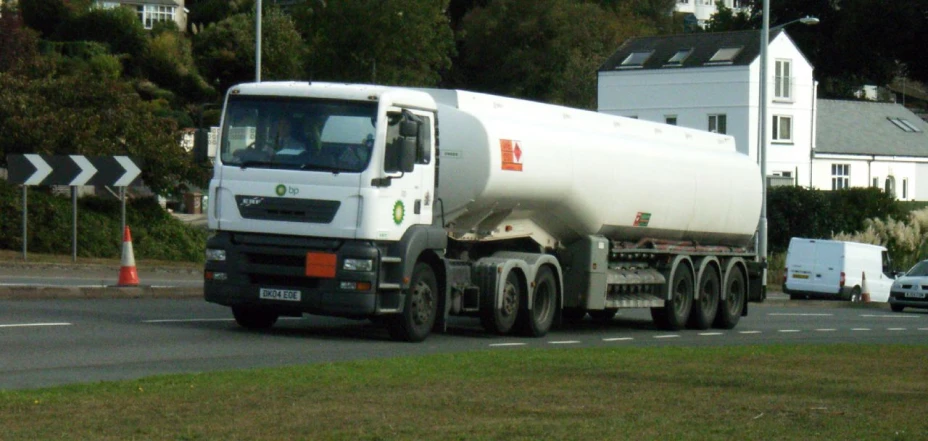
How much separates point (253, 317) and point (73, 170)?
1089cm

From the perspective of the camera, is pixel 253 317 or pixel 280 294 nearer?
pixel 280 294

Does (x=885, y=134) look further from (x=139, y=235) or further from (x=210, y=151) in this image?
(x=210, y=151)

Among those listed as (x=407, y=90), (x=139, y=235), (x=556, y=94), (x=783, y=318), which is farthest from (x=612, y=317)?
(x=556, y=94)

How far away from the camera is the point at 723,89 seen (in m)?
82.7

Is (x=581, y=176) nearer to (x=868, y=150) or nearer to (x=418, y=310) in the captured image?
(x=418, y=310)

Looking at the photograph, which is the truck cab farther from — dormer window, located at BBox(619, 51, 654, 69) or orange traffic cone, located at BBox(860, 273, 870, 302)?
dormer window, located at BBox(619, 51, 654, 69)

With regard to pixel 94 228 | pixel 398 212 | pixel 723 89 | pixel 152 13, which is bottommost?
pixel 94 228

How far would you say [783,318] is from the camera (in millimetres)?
31047

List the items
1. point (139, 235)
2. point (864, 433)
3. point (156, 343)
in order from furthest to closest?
point (139, 235), point (156, 343), point (864, 433)

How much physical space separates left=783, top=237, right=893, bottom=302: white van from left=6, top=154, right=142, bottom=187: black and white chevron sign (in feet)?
82.0

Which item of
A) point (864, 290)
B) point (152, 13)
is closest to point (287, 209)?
point (864, 290)

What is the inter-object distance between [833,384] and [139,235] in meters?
27.1

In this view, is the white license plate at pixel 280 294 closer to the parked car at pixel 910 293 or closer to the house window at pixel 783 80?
the parked car at pixel 910 293

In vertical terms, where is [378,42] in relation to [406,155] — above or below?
above
